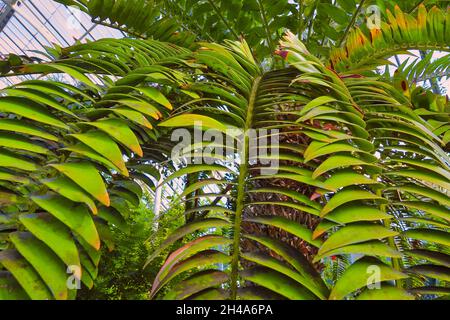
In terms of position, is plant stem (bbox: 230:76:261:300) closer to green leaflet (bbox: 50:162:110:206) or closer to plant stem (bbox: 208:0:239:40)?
green leaflet (bbox: 50:162:110:206)

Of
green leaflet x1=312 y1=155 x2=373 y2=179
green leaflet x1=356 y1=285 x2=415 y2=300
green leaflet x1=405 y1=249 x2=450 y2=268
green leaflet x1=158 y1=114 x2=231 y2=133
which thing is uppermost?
green leaflet x1=158 y1=114 x2=231 y2=133

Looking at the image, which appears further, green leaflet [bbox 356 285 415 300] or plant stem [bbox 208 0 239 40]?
plant stem [bbox 208 0 239 40]

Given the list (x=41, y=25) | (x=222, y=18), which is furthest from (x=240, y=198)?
(x=41, y=25)

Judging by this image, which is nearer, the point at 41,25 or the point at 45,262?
the point at 45,262

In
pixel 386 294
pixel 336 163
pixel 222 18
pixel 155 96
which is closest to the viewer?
pixel 386 294

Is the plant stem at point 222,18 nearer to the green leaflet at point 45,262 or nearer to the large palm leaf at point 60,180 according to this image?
the large palm leaf at point 60,180

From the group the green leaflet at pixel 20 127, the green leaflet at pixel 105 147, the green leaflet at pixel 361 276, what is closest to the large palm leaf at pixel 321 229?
the green leaflet at pixel 361 276

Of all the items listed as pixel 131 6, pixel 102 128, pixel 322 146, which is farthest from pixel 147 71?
pixel 131 6

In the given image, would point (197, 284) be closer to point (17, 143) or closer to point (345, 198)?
point (345, 198)

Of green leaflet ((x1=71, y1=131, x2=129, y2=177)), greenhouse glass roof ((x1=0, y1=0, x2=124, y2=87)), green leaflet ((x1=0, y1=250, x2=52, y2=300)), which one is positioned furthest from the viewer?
greenhouse glass roof ((x1=0, y1=0, x2=124, y2=87))

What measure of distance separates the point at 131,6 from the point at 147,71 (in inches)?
26.9

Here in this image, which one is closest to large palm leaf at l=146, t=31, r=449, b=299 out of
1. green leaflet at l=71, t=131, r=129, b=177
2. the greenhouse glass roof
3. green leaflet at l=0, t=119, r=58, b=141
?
green leaflet at l=71, t=131, r=129, b=177

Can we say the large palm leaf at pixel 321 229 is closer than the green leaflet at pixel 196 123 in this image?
Yes
